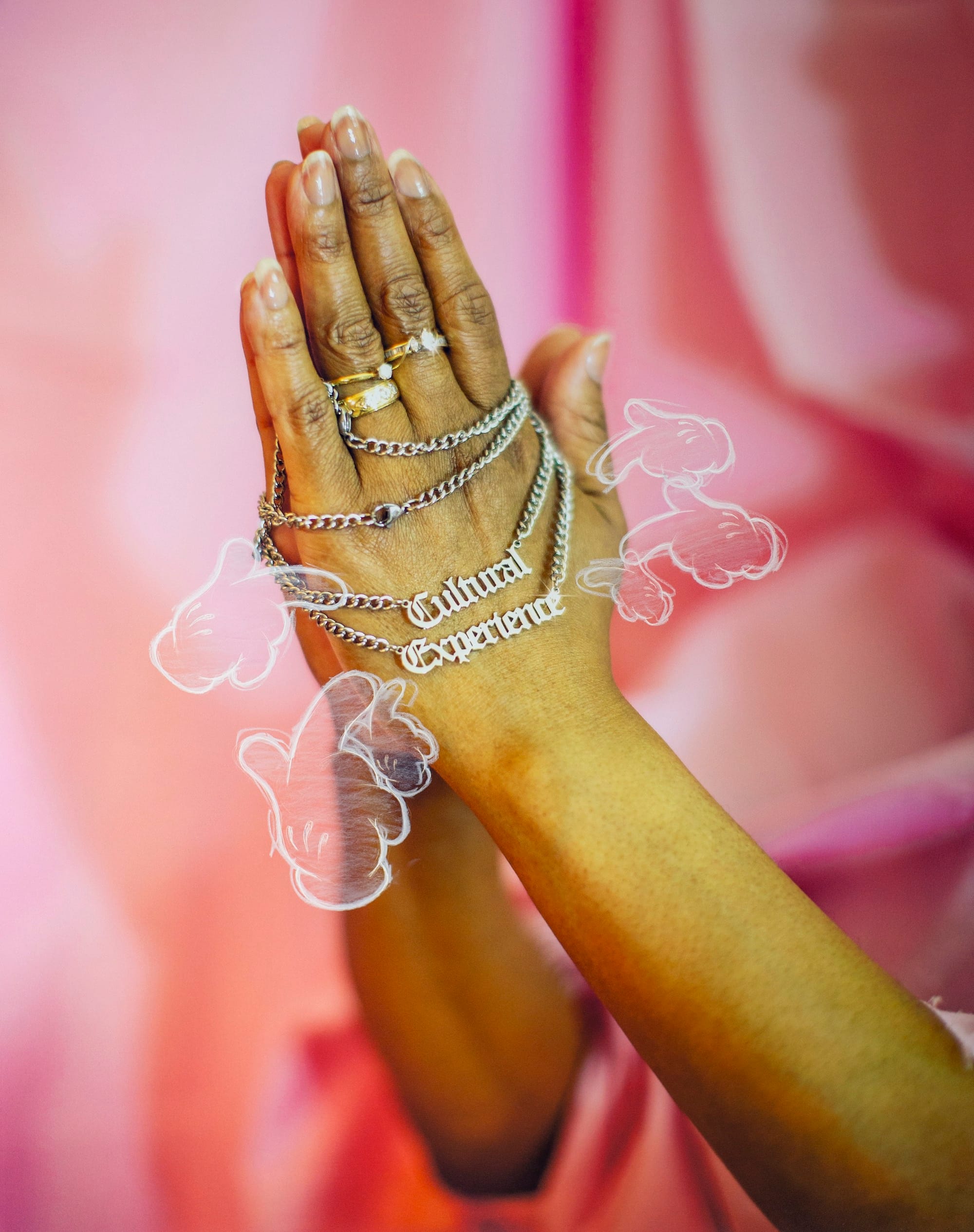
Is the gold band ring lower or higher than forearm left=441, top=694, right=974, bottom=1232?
higher

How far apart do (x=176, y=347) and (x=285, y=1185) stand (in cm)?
72

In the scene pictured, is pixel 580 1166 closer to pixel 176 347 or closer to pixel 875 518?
pixel 875 518

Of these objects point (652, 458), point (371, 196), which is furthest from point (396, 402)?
point (652, 458)

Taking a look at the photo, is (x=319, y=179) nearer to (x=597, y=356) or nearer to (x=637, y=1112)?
(x=597, y=356)

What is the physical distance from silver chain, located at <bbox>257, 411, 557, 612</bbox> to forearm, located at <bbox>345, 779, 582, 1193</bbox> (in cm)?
16

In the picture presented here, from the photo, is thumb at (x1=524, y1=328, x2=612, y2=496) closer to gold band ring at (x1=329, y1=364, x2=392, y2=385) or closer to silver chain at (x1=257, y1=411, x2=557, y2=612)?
silver chain at (x1=257, y1=411, x2=557, y2=612)

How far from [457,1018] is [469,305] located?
1.86 feet

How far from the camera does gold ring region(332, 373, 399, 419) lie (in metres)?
0.56

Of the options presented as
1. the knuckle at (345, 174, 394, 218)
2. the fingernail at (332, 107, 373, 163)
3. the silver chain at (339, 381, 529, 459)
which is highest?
the fingernail at (332, 107, 373, 163)

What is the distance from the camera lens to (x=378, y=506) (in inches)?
22.0

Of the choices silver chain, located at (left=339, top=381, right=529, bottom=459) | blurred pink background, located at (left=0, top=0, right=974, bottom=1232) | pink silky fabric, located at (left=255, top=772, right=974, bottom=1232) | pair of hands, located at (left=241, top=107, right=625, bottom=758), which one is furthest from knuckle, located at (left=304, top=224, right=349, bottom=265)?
pink silky fabric, located at (left=255, top=772, right=974, bottom=1232)

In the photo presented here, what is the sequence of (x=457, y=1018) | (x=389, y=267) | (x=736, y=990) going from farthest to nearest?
(x=457, y=1018)
(x=389, y=267)
(x=736, y=990)

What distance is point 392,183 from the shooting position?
0.53 meters

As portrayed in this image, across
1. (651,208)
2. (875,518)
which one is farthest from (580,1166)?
(651,208)
